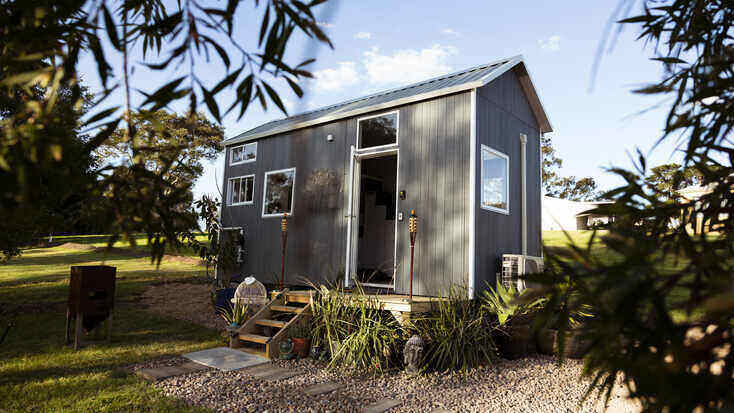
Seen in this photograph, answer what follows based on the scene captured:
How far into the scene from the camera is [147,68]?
1129 millimetres

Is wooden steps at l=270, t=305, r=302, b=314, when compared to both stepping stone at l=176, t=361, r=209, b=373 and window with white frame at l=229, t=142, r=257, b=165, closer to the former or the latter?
stepping stone at l=176, t=361, r=209, b=373

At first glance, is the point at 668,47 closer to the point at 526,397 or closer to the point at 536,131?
the point at 526,397

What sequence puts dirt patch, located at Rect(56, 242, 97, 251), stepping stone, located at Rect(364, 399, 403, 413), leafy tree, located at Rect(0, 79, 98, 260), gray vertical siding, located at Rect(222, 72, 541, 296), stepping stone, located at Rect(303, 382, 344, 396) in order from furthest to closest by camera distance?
dirt patch, located at Rect(56, 242, 97, 251)
gray vertical siding, located at Rect(222, 72, 541, 296)
stepping stone, located at Rect(303, 382, 344, 396)
stepping stone, located at Rect(364, 399, 403, 413)
leafy tree, located at Rect(0, 79, 98, 260)

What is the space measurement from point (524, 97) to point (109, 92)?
23.1ft

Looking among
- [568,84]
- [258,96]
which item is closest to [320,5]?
[258,96]

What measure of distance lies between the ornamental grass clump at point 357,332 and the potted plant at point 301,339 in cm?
11

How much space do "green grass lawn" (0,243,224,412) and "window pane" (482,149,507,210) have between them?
13.6ft

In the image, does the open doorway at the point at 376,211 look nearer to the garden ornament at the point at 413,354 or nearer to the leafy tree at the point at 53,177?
the garden ornament at the point at 413,354

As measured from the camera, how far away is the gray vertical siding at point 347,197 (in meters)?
5.66

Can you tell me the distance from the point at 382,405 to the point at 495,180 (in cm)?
379

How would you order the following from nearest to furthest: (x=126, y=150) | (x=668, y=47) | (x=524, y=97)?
1. (x=126, y=150)
2. (x=668, y=47)
3. (x=524, y=97)

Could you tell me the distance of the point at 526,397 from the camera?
3.77 meters

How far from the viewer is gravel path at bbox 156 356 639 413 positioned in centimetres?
345

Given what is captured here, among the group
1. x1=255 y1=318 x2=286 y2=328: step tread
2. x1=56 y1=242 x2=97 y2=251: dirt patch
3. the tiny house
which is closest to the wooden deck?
the tiny house
